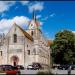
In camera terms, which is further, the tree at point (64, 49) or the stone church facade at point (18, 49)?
the stone church facade at point (18, 49)

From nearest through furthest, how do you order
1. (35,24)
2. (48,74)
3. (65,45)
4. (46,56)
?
(48,74), (65,45), (46,56), (35,24)

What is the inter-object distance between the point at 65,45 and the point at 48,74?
6322 centimetres

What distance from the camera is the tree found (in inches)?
3792

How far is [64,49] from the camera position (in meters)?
97.8

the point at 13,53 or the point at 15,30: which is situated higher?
the point at 15,30

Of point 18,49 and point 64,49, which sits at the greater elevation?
point 18,49

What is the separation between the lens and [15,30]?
337 ft

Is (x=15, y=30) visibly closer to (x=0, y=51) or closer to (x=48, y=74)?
(x=0, y=51)

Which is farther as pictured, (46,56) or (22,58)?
(46,56)

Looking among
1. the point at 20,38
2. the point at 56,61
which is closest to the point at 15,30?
the point at 20,38

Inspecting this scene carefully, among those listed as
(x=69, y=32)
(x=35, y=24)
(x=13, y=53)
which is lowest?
(x=13, y=53)

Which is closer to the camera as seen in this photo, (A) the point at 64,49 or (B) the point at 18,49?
(A) the point at 64,49

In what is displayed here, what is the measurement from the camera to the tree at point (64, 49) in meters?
96.3

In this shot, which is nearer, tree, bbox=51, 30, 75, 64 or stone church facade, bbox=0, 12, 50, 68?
tree, bbox=51, 30, 75, 64
